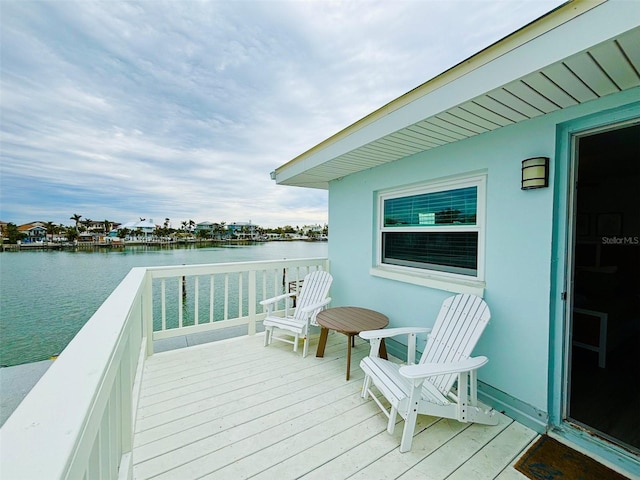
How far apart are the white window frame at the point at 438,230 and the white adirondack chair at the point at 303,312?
804 mm

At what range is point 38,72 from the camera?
7.98m

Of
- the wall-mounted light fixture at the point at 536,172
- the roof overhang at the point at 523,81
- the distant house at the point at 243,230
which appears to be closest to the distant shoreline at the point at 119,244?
the distant house at the point at 243,230

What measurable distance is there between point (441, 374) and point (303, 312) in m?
2.11

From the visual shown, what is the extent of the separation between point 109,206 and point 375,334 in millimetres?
41189

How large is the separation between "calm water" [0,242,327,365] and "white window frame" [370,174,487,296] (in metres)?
3.71

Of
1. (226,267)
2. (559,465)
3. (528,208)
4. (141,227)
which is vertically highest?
(141,227)

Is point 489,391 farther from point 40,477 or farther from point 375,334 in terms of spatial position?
point 40,477

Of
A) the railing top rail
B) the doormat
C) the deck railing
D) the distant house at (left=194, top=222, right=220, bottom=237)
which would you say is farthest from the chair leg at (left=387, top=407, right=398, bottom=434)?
the distant house at (left=194, top=222, right=220, bottom=237)

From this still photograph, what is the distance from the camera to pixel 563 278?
223cm

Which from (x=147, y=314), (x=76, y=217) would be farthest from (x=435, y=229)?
(x=76, y=217)

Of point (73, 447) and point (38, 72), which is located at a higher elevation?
point (38, 72)

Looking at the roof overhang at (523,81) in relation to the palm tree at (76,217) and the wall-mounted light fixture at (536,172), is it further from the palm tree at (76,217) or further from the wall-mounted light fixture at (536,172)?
the palm tree at (76,217)

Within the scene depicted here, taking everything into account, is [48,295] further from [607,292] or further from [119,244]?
[607,292]

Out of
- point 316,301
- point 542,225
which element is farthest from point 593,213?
point 316,301
